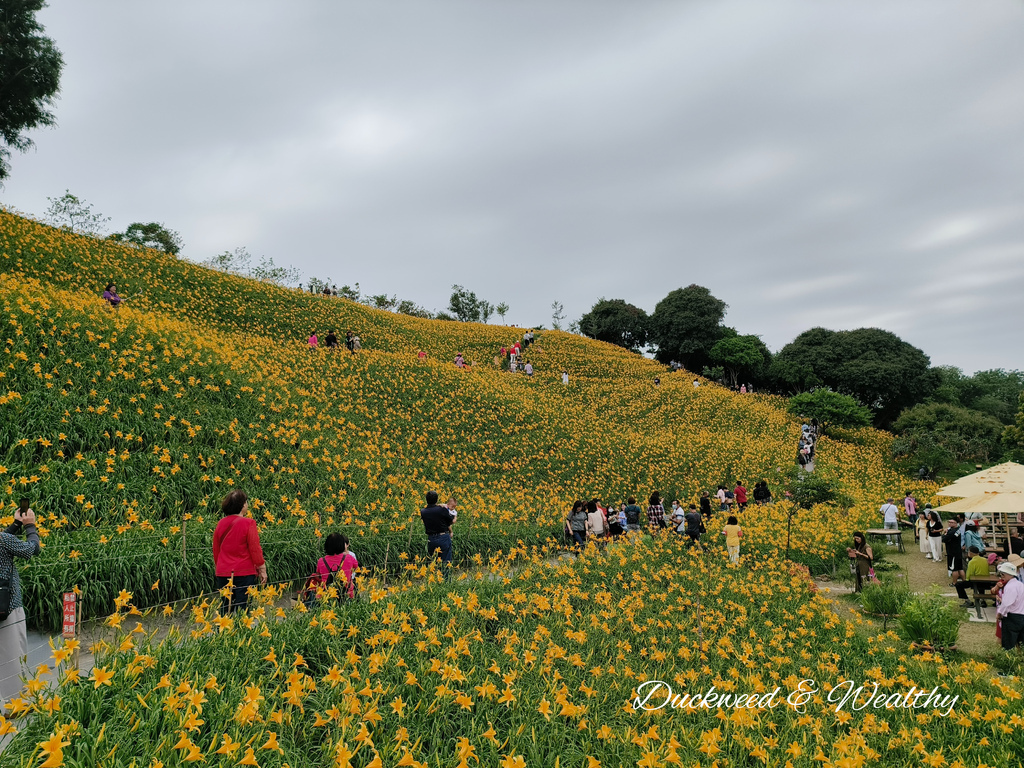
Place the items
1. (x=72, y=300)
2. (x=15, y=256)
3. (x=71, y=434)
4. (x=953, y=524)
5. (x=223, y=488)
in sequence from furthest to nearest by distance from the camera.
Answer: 1. (x=15, y=256)
2. (x=72, y=300)
3. (x=953, y=524)
4. (x=223, y=488)
5. (x=71, y=434)

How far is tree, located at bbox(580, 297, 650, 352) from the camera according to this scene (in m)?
58.2

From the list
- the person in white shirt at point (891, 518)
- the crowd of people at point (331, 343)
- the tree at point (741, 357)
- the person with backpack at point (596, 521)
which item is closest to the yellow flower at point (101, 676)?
the person with backpack at point (596, 521)

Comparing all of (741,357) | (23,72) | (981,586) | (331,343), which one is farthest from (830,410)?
(23,72)

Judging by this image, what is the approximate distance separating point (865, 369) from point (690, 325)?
1506cm

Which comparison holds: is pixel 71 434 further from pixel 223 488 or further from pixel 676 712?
pixel 676 712

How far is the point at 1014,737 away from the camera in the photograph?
4621 millimetres

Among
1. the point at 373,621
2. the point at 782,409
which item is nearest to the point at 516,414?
the point at 373,621

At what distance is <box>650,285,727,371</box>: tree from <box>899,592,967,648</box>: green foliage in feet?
148

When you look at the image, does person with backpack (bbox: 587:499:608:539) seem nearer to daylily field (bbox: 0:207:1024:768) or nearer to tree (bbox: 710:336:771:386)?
daylily field (bbox: 0:207:1024:768)

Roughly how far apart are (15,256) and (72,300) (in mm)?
7287

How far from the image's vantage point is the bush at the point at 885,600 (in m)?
8.42

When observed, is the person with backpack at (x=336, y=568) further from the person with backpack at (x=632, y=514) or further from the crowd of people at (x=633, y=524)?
the person with backpack at (x=632, y=514)

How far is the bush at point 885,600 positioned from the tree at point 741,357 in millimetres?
40360

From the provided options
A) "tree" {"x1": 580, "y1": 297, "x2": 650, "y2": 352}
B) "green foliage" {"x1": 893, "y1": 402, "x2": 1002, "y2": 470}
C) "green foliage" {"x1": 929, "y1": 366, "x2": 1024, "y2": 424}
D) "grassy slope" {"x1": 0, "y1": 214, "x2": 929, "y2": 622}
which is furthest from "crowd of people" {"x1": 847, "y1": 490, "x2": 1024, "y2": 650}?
"tree" {"x1": 580, "y1": 297, "x2": 650, "y2": 352}
